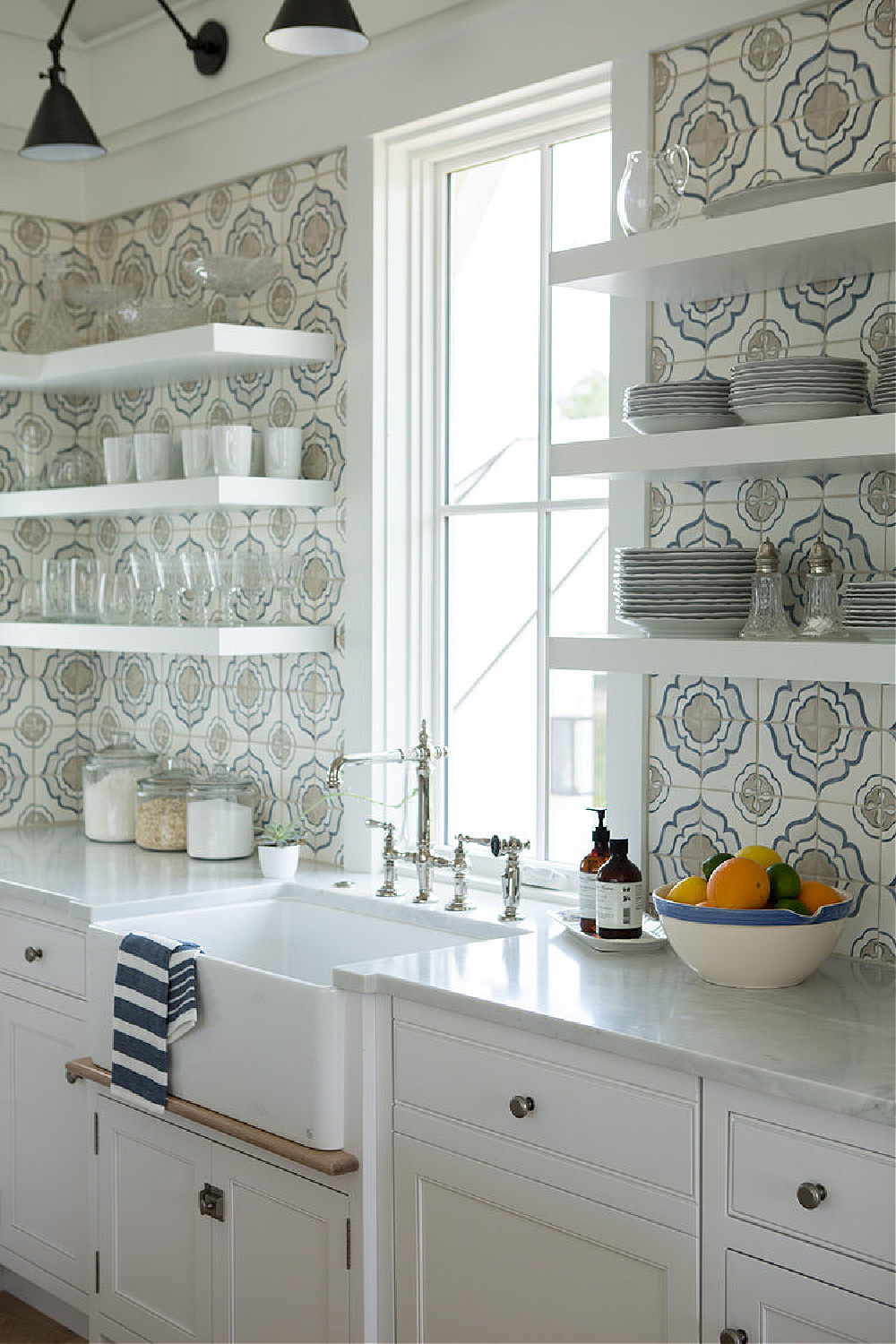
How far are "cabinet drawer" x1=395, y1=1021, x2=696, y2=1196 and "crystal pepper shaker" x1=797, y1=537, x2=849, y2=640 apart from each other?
737mm

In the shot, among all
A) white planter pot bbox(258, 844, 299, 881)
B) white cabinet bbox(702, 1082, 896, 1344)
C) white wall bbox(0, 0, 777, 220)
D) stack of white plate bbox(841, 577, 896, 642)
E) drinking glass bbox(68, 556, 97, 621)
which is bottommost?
white cabinet bbox(702, 1082, 896, 1344)

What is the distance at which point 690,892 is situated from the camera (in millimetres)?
2369

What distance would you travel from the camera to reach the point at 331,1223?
2453 mm

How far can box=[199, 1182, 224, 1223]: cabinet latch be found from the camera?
8.77ft

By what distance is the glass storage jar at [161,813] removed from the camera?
11.9 ft

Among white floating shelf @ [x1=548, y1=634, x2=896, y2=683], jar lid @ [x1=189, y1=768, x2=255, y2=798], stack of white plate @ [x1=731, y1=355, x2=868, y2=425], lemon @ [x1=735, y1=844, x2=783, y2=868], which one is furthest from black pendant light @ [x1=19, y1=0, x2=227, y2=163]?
lemon @ [x1=735, y1=844, x2=783, y2=868]

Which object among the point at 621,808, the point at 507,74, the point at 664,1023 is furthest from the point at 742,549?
the point at 507,74

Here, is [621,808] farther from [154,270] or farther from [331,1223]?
[154,270]

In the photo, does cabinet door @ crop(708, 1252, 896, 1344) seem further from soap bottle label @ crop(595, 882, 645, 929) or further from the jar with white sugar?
the jar with white sugar

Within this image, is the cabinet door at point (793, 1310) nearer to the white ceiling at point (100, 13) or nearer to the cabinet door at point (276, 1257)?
the cabinet door at point (276, 1257)

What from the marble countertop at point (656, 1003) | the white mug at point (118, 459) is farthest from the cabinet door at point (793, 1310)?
the white mug at point (118, 459)

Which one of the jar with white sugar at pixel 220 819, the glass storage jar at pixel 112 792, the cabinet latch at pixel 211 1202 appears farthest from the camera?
the glass storage jar at pixel 112 792

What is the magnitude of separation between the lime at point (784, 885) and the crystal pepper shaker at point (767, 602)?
1.19 feet

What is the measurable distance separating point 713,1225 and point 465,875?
1140mm
